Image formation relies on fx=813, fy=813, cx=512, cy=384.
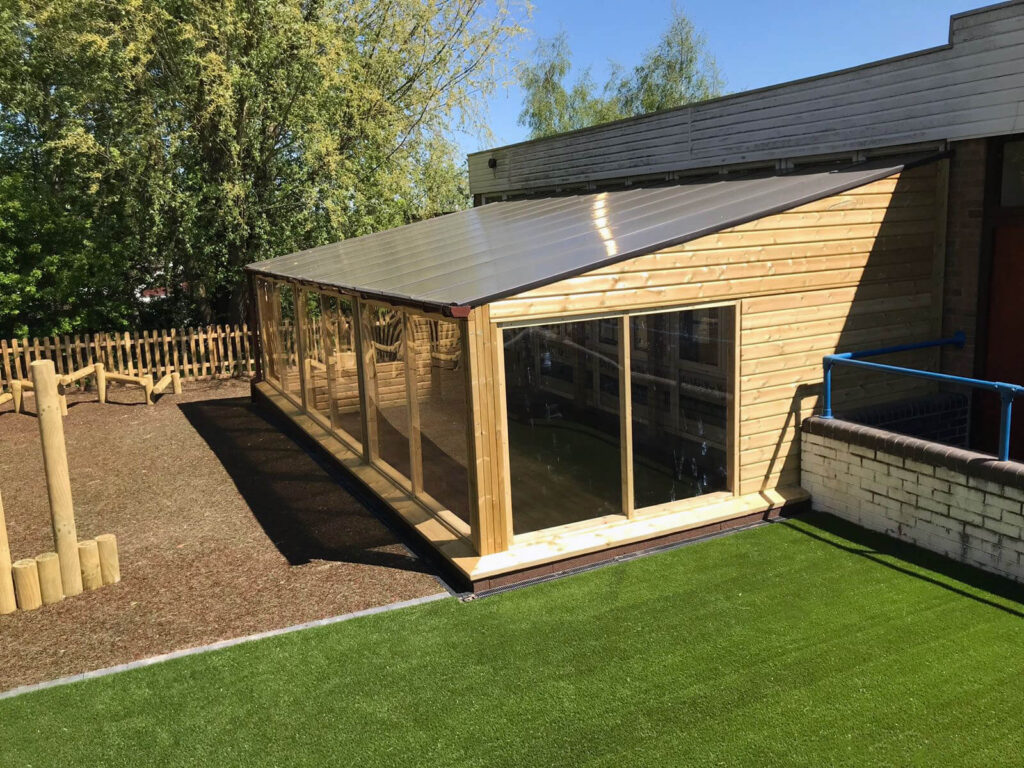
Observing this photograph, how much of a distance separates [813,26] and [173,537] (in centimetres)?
9432

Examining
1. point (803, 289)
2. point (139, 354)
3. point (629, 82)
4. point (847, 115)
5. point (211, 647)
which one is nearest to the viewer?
point (211, 647)

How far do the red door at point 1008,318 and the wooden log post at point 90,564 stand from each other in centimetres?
876

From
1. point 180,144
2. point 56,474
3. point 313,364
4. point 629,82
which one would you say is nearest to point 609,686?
point 56,474

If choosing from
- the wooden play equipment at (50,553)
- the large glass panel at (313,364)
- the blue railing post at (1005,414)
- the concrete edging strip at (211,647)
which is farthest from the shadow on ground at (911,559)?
the large glass panel at (313,364)

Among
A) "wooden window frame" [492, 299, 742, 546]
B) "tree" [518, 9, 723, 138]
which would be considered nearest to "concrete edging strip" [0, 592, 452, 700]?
"wooden window frame" [492, 299, 742, 546]

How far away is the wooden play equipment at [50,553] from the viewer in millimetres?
6629

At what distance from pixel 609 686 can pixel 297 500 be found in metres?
5.21

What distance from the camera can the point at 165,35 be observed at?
16.7 m

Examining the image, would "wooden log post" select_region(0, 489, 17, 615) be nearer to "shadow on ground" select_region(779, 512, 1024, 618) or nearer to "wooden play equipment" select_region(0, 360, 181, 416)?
"shadow on ground" select_region(779, 512, 1024, 618)

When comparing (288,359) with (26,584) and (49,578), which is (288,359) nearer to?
(49,578)

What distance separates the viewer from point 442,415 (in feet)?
31.5

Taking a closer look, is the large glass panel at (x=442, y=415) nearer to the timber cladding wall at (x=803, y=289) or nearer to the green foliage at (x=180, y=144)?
the timber cladding wall at (x=803, y=289)

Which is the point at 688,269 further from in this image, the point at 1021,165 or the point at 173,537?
the point at 173,537

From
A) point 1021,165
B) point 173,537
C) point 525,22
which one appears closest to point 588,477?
point 173,537
